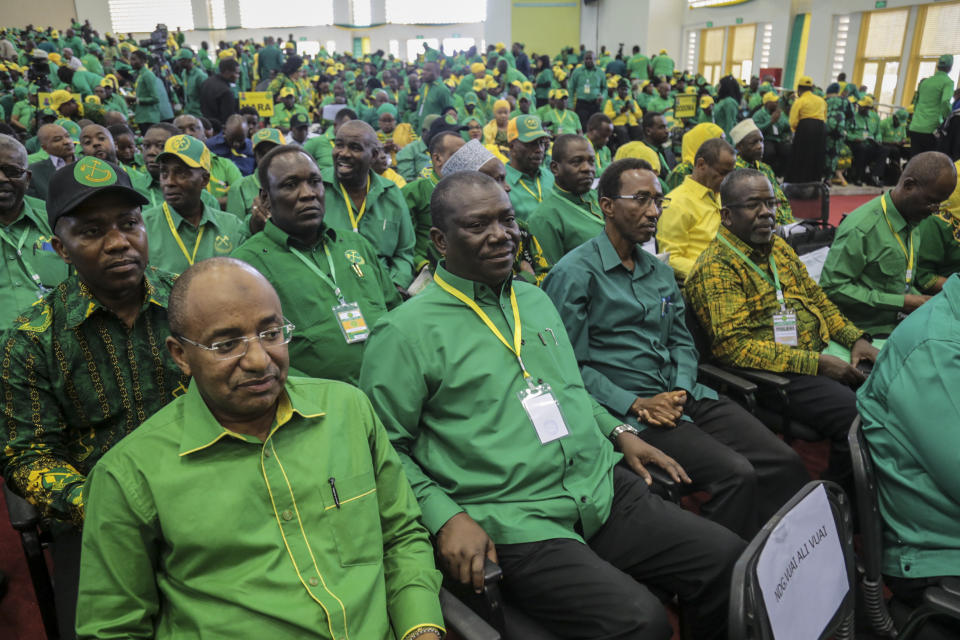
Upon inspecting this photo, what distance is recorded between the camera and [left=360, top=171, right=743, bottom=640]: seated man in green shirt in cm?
164

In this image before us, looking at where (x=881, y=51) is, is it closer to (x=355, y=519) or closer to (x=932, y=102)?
(x=932, y=102)

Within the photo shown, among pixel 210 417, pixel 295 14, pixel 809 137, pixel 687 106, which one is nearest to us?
pixel 210 417

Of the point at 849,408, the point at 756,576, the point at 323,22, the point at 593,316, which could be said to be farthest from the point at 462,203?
the point at 323,22

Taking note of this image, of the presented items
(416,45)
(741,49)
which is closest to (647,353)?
(741,49)

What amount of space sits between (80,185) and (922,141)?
40.3ft

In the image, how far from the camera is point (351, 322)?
8.26ft

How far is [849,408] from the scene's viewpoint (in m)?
2.64

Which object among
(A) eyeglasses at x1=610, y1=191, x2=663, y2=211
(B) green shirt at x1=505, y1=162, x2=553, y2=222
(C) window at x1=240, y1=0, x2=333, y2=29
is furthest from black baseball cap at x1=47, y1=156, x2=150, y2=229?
(C) window at x1=240, y1=0, x2=333, y2=29

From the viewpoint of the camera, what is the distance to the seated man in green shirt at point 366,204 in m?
3.76

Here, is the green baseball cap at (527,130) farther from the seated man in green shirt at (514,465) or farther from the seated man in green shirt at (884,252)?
the seated man in green shirt at (514,465)

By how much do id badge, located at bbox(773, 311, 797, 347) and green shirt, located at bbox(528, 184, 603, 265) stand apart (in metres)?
1.22

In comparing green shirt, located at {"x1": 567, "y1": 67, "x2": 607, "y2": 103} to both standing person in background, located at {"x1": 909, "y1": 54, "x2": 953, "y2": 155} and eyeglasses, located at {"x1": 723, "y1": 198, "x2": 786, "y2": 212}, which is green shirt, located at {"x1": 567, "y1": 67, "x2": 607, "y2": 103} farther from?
eyeglasses, located at {"x1": 723, "y1": 198, "x2": 786, "y2": 212}

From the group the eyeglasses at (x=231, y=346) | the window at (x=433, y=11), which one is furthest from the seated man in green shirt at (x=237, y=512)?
the window at (x=433, y=11)

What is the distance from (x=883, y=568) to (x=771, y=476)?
600mm
